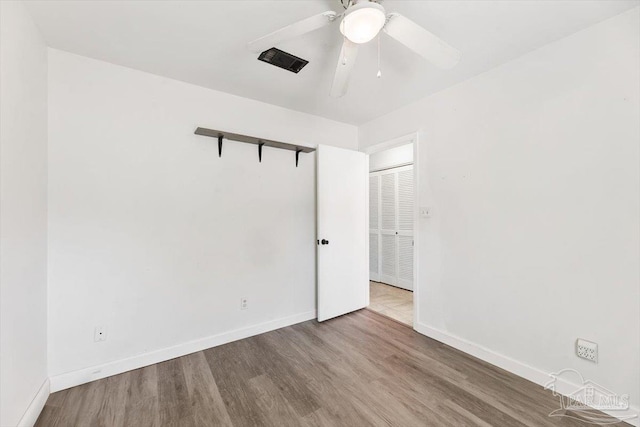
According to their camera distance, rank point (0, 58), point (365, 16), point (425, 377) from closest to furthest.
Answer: point (365, 16)
point (0, 58)
point (425, 377)

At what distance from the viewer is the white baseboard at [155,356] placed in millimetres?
1911

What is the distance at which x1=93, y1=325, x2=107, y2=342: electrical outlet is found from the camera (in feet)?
6.56

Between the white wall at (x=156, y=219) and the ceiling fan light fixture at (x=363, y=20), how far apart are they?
172cm

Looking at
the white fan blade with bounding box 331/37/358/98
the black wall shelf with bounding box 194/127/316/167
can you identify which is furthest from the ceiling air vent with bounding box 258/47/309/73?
the black wall shelf with bounding box 194/127/316/167

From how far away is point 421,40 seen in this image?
4.42 feet

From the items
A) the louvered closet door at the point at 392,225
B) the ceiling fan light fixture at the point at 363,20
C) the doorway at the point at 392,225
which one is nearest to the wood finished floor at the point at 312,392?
the doorway at the point at 392,225

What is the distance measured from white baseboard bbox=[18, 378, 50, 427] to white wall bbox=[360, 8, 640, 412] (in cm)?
303

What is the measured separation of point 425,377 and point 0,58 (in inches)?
126

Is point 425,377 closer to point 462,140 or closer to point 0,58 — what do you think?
point 462,140

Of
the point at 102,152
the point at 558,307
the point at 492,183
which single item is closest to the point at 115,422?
the point at 102,152

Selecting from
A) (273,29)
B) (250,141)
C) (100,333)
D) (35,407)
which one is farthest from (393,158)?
(35,407)

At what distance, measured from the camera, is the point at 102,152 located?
204cm

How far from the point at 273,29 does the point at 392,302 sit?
3468 millimetres

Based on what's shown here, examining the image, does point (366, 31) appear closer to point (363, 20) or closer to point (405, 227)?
point (363, 20)
